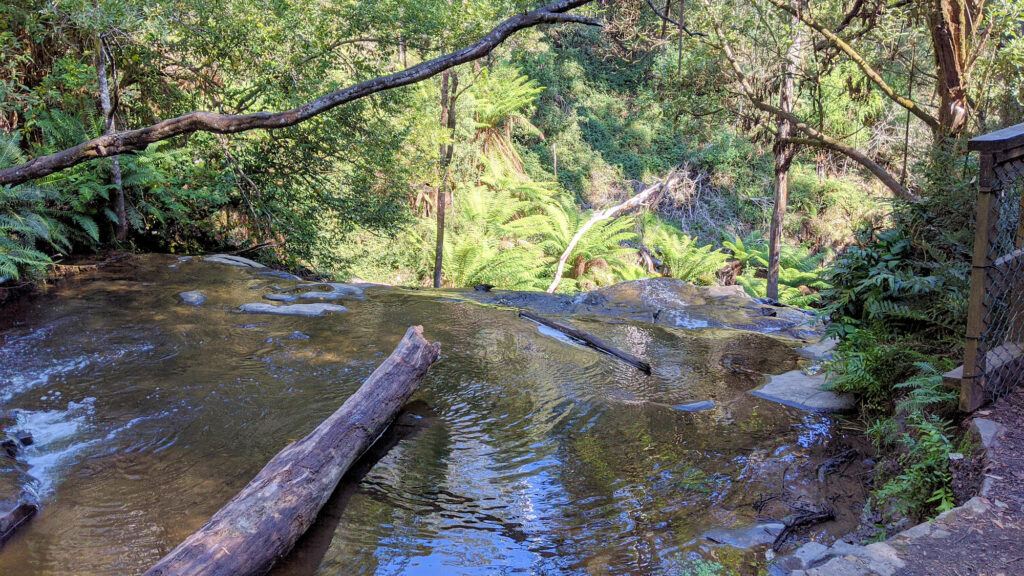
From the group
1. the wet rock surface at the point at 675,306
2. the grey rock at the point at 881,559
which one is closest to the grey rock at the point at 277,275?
the wet rock surface at the point at 675,306

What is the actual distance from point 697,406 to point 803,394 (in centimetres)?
84

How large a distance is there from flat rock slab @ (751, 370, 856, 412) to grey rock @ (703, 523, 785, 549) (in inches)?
70.9

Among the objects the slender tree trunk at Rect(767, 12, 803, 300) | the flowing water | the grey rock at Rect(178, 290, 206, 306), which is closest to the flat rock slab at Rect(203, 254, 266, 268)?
the grey rock at Rect(178, 290, 206, 306)

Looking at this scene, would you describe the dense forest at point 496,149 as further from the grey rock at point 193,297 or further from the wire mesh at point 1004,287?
the grey rock at point 193,297

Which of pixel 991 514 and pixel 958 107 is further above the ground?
pixel 958 107

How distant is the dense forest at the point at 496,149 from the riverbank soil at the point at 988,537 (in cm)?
19

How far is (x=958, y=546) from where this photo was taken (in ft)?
7.41

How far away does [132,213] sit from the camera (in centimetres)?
829

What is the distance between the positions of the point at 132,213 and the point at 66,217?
76cm

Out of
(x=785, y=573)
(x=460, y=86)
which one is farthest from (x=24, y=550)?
(x=460, y=86)

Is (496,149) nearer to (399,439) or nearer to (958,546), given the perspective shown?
(399,439)

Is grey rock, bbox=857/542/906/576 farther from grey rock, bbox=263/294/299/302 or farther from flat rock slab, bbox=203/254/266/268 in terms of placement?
flat rock slab, bbox=203/254/266/268

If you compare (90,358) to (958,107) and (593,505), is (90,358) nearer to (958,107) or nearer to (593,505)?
(593,505)

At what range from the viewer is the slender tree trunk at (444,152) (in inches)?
430
